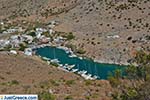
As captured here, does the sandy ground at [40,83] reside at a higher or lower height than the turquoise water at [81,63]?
higher

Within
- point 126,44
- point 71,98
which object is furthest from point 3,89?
point 126,44

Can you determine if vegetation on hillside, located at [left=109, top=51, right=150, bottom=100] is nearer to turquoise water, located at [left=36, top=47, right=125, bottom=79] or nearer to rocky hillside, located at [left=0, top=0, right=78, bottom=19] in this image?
turquoise water, located at [left=36, top=47, right=125, bottom=79]

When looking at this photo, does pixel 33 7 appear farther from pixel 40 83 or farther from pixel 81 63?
pixel 40 83

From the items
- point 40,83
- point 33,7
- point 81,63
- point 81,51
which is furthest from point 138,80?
point 33,7

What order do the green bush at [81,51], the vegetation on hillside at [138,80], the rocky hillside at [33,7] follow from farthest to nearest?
the rocky hillside at [33,7]
the green bush at [81,51]
the vegetation on hillside at [138,80]

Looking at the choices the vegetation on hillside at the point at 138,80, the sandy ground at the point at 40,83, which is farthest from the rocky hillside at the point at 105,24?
the vegetation on hillside at the point at 138,80

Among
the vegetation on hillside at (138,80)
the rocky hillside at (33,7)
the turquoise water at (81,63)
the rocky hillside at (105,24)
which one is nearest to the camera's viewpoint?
the vegetation on hillside at (138,80)

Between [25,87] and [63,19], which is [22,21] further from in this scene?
[25,87]

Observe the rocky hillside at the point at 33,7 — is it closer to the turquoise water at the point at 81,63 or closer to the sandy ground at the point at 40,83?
the turquoise water at the point at 81,63

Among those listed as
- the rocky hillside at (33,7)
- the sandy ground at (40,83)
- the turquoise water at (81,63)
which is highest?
the sandy ground at (40,83)
